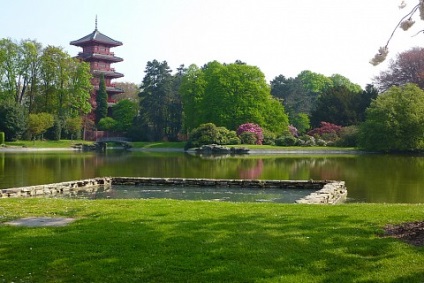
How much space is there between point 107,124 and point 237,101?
1922 cm

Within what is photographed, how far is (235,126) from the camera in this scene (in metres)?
61.5

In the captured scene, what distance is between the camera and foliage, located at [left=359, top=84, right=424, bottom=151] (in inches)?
1845

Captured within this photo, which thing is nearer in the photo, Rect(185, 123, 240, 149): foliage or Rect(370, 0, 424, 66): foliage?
Rect(370, 0, 424, 66): foliage

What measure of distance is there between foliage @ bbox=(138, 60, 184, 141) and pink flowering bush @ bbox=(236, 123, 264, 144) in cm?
1626

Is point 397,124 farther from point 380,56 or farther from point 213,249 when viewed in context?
point 213,249

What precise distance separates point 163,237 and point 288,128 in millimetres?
57644

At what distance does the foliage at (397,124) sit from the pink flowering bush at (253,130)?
12627 millimetres

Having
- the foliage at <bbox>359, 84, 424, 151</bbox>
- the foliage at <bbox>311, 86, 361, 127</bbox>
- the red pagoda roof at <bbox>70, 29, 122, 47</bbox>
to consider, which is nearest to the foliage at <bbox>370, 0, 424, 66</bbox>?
the foliage at <bbox>359, 84, 424, 151</bbox>

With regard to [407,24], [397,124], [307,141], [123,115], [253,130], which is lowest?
[307,141]

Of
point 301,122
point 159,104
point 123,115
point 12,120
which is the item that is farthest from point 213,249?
point 301,122

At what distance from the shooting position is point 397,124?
1832 inches

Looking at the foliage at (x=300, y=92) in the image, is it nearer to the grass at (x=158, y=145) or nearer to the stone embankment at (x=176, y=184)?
the grass at (x=158, y=145)

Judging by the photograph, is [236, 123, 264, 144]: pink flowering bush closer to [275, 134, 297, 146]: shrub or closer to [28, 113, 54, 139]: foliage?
[275, 134, 297, 146]: shrub

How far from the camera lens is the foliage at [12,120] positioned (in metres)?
54.6
